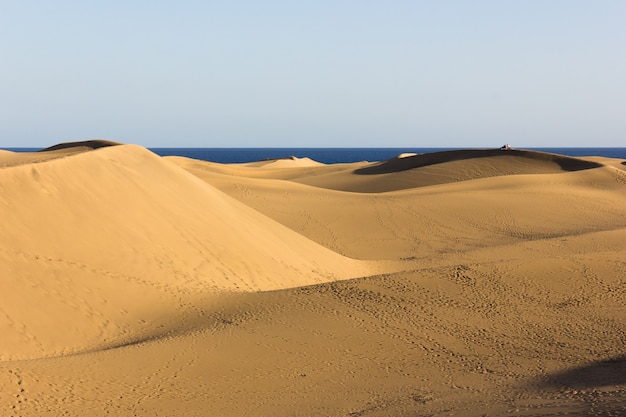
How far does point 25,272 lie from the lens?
432 inches

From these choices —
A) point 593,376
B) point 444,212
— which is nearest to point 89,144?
point 444,212

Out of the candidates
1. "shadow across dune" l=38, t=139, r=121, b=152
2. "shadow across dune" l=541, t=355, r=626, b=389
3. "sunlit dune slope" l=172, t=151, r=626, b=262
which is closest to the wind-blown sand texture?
"shadow across dune" l=541, t=355, r=626, b=389

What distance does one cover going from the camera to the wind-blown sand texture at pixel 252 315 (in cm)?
774

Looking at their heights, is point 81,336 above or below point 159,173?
below

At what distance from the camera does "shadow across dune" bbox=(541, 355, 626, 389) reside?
307 inches

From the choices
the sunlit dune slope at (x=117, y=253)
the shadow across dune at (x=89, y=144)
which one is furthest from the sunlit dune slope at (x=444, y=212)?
the shadow across dune at (x=89, y=144)

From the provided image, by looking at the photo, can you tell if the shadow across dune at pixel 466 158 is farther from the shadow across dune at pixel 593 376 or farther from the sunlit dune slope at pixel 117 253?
the shadow across dune at pixel 593 376

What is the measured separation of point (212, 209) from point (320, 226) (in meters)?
6.95

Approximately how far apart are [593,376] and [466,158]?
3250 cm

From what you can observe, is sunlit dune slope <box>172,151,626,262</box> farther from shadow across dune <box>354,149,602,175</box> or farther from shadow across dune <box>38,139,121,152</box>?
shadow across dune <box>38,139,121,152</box>

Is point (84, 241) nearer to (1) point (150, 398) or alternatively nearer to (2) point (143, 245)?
(2) point (143, 245)

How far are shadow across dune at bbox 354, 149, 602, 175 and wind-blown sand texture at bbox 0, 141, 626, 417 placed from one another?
18167 millimetres

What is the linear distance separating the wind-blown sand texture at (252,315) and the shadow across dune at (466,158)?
18167 millimetres

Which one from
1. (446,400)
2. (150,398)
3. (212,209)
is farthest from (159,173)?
(446,400)
